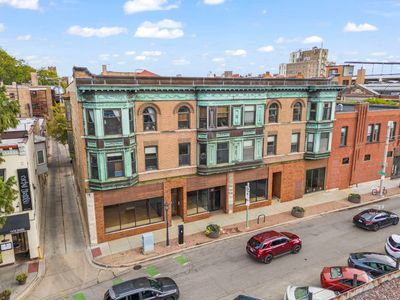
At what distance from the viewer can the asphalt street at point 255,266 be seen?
55.9 feet

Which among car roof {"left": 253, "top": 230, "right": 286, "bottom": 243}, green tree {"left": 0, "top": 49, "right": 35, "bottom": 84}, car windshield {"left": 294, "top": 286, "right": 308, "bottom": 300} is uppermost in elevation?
green tree {"left": 0, "top": 49, "right": 35, "bottom": 84}

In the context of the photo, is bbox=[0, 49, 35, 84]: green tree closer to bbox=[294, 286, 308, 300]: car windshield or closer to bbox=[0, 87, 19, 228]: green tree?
bbox=[0, 87, 19, 228]: green tree

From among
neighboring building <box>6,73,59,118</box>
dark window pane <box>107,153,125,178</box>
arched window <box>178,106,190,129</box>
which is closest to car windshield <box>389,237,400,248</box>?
arched window <box>178,106,190,129</box>

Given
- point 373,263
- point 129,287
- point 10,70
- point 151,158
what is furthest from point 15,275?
point 10,70

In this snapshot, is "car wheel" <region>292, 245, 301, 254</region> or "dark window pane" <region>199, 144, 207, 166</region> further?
"dark window pane" <region>199, 144, 207, 166</region>

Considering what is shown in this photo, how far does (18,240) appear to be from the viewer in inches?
805

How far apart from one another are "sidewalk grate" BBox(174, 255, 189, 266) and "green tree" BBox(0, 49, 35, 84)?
8357 cm

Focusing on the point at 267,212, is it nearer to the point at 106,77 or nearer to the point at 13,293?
the point at 106,77

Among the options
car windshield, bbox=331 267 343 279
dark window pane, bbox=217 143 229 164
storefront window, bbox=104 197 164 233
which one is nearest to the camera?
car windshield, bbox=331 267 343 279

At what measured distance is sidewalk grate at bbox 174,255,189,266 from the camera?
19797 millimetres

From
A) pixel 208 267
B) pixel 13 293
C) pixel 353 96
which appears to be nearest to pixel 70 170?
pixel 13 293

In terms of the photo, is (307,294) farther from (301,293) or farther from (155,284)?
(155,284)

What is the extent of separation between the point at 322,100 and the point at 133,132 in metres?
18.5

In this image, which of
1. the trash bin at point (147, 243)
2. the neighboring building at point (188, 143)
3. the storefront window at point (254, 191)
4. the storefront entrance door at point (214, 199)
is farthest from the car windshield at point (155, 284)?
the storefront window at point (254, 191)
